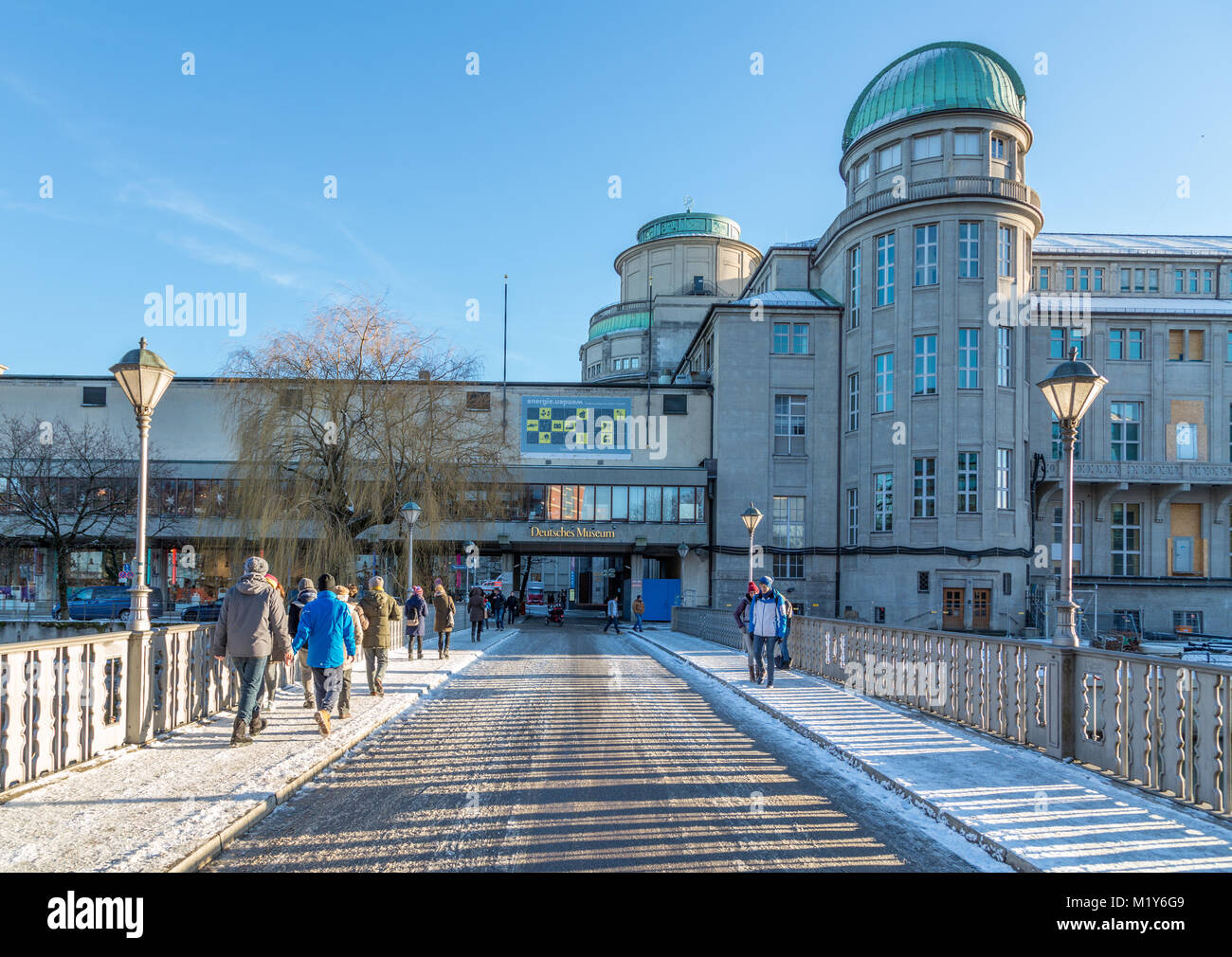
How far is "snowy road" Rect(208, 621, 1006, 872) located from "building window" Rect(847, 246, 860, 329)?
35.6 meters

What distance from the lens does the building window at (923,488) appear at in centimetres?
4012

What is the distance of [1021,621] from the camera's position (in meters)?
39.9

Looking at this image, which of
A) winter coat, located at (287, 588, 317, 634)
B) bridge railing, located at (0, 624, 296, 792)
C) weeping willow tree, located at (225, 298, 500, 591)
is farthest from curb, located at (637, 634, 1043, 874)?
weeping willow tree, located at (225, 298, 500, 591)

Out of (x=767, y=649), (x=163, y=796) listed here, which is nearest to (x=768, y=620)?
(x=767, y=649)

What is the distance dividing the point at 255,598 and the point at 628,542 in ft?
123

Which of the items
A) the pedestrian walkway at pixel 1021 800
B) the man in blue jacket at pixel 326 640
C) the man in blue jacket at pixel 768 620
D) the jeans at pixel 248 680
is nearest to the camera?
the pedestrian walkway at pixel 1021 800

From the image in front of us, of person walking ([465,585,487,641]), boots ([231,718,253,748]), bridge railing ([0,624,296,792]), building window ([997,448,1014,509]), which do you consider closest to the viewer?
bridge railing ([0,624,296,792])

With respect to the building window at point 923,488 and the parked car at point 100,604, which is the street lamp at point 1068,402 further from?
the parked car at point 100,604

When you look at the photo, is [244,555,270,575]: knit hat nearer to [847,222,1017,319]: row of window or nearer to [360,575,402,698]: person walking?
[360,575,402,698]: person walking

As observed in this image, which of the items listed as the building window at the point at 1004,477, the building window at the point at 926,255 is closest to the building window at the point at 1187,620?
the building window at the point at 1004,477

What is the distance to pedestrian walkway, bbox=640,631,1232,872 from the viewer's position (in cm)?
562

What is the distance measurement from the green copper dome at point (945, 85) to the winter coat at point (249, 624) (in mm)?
40338
